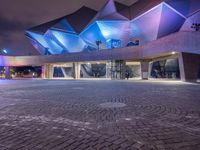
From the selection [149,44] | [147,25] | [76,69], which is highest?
[147,25]

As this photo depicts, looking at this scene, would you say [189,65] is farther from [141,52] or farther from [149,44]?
[141,52]

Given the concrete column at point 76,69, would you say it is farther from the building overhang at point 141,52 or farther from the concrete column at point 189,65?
the concrete column at point 189,65

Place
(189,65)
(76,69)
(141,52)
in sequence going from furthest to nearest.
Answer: (76,69) < (141,52) < (189,65)

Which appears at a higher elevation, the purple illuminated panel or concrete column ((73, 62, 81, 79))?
the purple illuminated panel

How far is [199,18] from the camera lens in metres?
36.4

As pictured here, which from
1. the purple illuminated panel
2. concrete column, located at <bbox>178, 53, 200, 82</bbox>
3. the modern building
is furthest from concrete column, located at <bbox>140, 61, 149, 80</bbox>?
concrete column, located at <bbox>178, 53, 200, 82</bbox>

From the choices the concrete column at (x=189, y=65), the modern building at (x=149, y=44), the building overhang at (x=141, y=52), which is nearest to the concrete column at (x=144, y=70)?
the modern building at (x=149, y=44)

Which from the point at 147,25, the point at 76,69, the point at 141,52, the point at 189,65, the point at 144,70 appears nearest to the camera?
the point at 189,65

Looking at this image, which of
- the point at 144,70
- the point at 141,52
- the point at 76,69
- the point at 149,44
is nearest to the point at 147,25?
the point at 144,70

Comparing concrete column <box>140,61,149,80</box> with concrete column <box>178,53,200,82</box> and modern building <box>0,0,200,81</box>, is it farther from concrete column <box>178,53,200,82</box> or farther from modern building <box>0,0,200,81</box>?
concrete column <box>178,53,200,82</box>

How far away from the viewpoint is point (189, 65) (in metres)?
21.4

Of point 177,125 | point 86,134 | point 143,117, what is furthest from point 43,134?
point 177,125

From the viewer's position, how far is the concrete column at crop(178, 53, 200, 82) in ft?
69.6

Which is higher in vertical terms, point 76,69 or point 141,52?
point 141,52
